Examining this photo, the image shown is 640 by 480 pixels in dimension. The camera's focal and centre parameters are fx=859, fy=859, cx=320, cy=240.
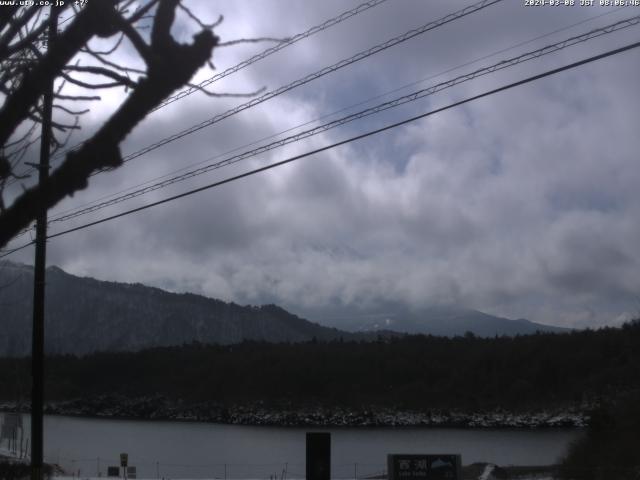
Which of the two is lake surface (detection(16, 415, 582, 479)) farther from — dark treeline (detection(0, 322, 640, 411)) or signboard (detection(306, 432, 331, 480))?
signboard (detection(306, 432, 331, 480))

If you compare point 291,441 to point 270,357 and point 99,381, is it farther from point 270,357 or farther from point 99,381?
point 99,381

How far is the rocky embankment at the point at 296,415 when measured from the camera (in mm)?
97188

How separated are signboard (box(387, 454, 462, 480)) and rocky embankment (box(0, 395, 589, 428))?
6987 centimetres

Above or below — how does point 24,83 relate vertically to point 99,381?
above

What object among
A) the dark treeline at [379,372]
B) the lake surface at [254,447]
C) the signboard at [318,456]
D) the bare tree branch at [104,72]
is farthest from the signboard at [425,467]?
the dark treeline at [379,372]

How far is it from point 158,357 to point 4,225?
13906cm

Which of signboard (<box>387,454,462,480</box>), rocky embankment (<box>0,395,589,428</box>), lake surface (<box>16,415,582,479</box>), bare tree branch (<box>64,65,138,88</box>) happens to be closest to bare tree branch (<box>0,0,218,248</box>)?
bare tree branch (<box>64,65,138,88</box>)

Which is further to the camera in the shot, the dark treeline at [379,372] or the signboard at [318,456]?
the dark treeline at [379,372]

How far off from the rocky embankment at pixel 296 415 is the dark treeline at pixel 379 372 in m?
2.77

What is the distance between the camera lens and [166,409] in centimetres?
12294

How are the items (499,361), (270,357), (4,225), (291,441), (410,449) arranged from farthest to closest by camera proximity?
(270,357) → (499,361) → (291,441) → (410,449) → (4,225)

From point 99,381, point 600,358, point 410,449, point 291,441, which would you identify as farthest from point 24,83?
point 99,381

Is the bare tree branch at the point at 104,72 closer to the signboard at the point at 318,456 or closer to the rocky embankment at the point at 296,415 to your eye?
the signboard at the point at 318,456

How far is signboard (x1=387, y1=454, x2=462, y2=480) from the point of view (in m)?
20.4
